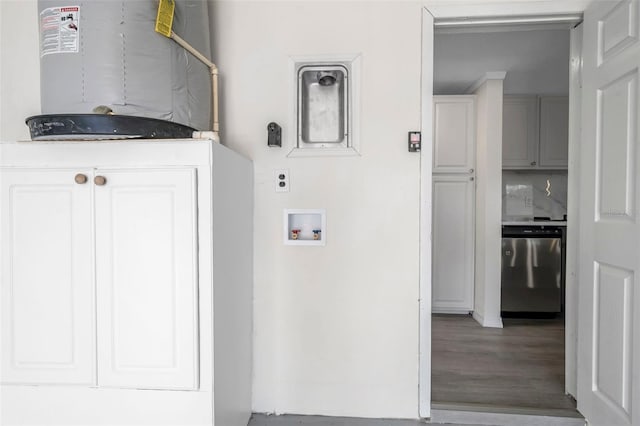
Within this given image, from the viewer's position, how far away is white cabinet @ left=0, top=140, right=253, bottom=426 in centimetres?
128

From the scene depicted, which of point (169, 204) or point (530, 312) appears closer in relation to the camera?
point (169, 204)

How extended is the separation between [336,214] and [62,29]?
1391mm

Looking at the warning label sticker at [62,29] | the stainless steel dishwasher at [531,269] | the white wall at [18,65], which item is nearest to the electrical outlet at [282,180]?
the warning label sticker at [62,29]

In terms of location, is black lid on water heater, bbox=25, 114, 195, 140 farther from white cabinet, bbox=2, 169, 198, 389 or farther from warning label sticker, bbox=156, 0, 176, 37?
warning label sticker, bbox=156, 0, 176, 37

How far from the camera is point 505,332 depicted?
10.3 feet

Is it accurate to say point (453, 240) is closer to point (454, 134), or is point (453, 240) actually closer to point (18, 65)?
point (454, 134)

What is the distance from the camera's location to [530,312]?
11.8 feet

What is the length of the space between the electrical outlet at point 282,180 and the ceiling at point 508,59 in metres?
1.58

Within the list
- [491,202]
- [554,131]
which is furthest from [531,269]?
[554,131]

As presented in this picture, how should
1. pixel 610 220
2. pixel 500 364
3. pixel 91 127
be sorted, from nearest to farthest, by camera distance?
1. pixel 91 127
2. pixel 610 220
3. pixel 500 364

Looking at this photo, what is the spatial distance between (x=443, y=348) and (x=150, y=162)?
2526 mm

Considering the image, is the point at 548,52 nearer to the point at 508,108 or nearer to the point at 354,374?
the point at 508,108

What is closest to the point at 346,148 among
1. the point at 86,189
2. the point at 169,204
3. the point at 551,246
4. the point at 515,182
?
the point at 169,204

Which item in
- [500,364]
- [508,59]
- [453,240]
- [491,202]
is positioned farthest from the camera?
[453,240]
